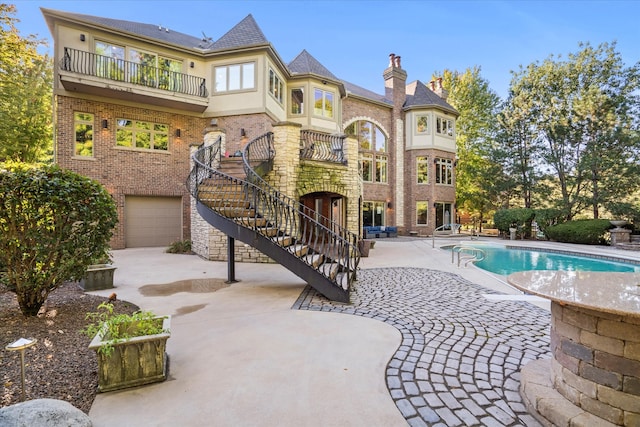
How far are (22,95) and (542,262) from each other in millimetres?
24486

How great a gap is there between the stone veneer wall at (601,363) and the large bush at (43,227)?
201 inches

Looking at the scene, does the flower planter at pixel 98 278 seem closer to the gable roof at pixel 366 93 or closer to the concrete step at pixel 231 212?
the concrete step at pixel 231 212

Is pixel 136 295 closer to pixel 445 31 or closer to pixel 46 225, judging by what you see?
pixel 46 225

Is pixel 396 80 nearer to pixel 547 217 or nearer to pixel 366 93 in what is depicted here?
pixel 366 93

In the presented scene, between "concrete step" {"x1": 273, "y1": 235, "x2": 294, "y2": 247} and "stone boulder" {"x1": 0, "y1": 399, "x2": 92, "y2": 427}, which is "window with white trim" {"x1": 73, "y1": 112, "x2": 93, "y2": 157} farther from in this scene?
"stone boulder" {"x1": 0, "y1": 399, "x2": 92, "y2": 427}

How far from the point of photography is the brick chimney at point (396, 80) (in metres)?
19.4

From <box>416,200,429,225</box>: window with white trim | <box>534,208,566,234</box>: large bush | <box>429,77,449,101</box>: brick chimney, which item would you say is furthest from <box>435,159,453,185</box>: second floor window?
<box>429,77,449,101</box>: brick chimney

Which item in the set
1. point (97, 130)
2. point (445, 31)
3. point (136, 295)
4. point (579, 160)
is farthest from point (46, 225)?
point (579, 160)

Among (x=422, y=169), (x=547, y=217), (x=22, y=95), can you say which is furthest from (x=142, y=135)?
(x=547, y=217)

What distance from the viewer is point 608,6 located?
11.5 m

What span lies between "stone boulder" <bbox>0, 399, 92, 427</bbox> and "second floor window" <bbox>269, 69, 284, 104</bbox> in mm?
12856

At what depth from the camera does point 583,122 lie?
16.2 m

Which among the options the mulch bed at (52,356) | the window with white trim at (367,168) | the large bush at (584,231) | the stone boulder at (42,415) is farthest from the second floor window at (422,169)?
the stone boulder at (42,415)

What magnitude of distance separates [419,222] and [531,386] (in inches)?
706
